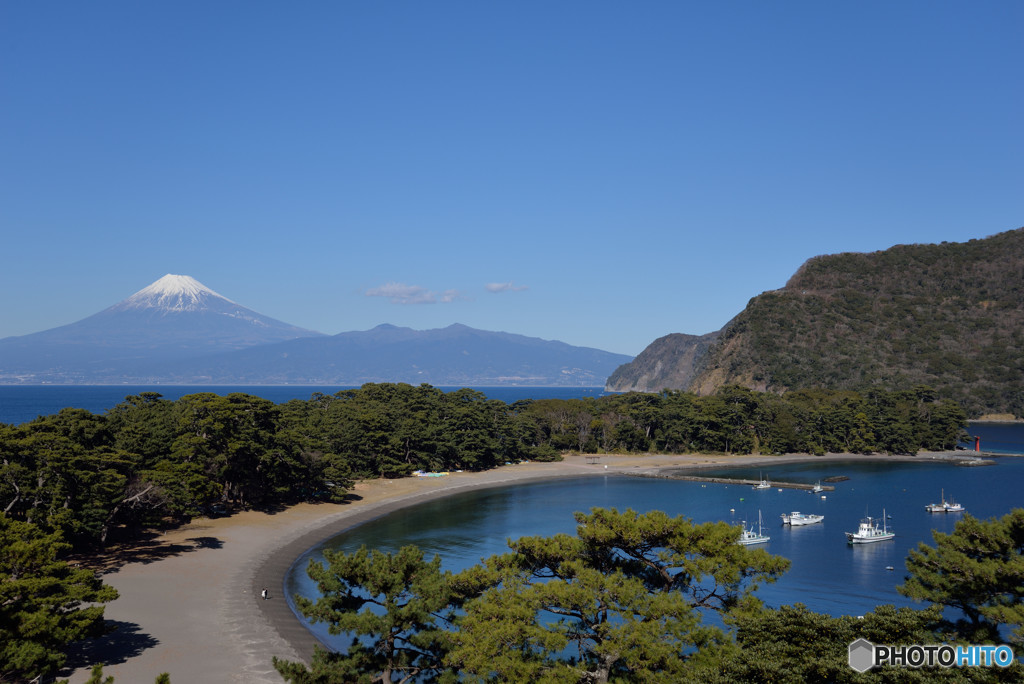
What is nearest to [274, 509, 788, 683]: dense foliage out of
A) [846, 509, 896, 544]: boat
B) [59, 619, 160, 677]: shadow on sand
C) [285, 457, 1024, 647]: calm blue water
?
[59, 619, 160, 677]: shadow on sand

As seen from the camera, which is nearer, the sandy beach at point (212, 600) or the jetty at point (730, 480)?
the sandy beach at point (212, 600)

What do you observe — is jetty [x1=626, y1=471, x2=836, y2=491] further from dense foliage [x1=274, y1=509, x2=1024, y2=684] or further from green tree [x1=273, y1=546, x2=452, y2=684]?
green tree [x1=273, y1=546, x2=452, y2=684]

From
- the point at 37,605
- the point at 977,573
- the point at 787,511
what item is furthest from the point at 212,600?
the point at 787,511

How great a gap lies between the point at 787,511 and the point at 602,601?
50028 mm

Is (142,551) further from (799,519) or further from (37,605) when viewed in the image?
(799,519)

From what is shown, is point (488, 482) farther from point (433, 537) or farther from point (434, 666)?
point (434, 666)

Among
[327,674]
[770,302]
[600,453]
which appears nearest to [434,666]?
[327,674]

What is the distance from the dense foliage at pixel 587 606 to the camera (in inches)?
628

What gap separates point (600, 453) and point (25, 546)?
284 ft

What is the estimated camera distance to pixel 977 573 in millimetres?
18578

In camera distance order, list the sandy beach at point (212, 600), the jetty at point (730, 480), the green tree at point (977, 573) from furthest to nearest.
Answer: the jetty at point (730, 480) < the sandy beach at point (212, 600) < the green tree at point (977, 573)

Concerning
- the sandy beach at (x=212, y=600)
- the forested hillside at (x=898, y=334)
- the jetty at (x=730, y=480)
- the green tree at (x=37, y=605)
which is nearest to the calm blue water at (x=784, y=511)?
the jetty at (x=730, y=480)

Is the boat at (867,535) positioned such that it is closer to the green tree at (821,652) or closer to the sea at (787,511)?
the sea at (787,511)

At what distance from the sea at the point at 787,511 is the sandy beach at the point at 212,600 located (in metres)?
1.86
